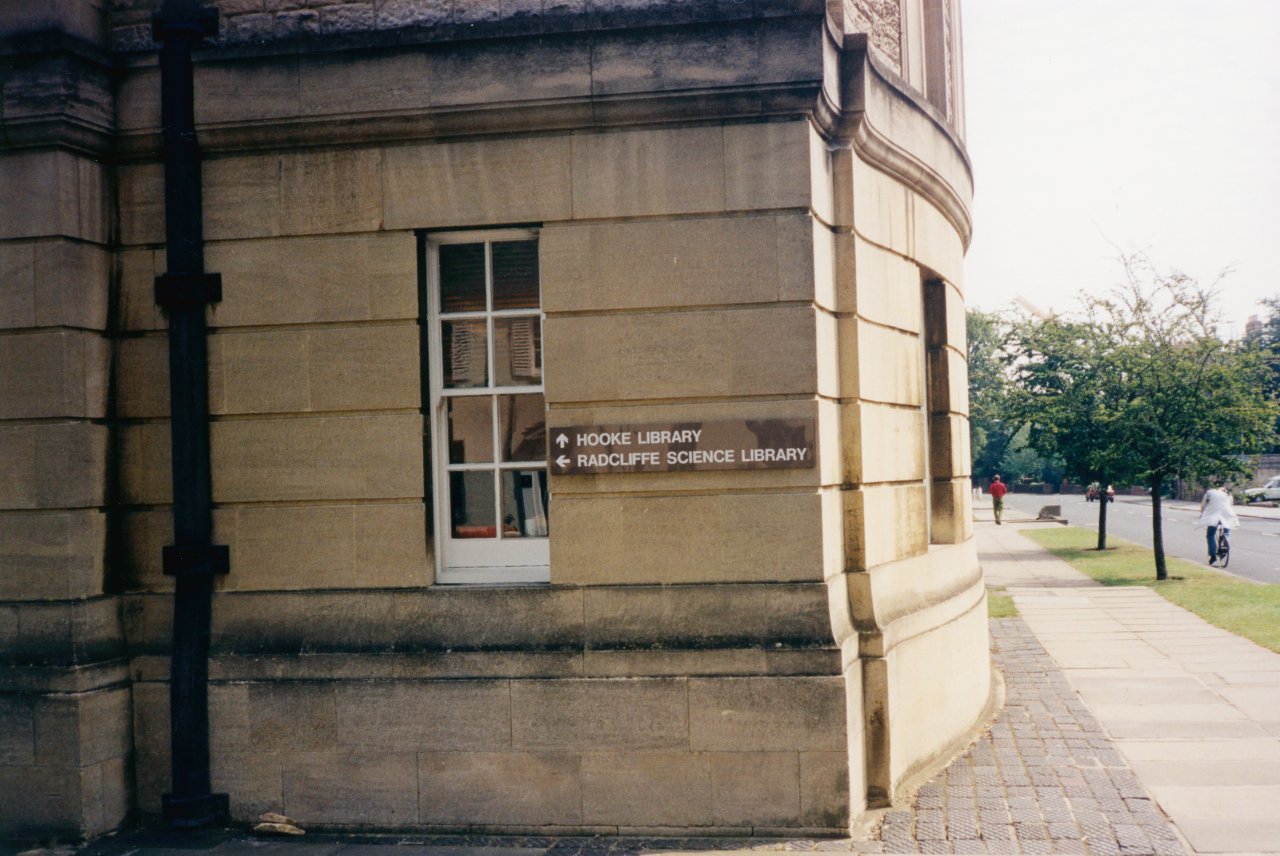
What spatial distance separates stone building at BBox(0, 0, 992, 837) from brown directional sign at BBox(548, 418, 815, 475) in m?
0.02

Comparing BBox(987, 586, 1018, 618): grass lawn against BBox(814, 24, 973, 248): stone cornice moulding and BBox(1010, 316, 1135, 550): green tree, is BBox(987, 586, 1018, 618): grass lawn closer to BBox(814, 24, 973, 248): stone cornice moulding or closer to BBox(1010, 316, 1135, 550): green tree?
BBox(1010, 316, 1135, 550): green tree

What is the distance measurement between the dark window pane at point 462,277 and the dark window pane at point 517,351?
0.21m

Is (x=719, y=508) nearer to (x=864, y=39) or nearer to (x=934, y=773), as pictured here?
(x=934, y=773)

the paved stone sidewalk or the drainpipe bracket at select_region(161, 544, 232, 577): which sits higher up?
the drainpipe bracket at select_region(161, 544, 232, 577)

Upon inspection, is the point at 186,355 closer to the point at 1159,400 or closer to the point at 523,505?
the point at 523,505

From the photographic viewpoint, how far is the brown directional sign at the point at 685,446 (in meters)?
6.31

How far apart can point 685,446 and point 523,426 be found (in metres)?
1.10

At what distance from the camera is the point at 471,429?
22.7 ft

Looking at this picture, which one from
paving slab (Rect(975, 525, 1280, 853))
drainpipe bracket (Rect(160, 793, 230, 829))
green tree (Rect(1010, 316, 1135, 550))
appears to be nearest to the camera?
drainpipe bracket (Rect(160, 793, 230, 829))

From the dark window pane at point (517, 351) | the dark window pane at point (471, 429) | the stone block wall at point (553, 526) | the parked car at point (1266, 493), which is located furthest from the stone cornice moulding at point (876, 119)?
the parked car at point (1266, 493)

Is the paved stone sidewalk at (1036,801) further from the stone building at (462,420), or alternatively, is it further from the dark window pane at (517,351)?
the dark window pane at (517,351)

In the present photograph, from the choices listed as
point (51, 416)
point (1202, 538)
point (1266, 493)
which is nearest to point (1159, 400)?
point (1202, 538)

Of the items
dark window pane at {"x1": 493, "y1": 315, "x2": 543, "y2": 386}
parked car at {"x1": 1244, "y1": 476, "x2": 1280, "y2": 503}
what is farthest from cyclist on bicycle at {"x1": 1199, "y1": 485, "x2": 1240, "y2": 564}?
parked car at {"x1": 1244, "y1": 476, "x2": 1280, "y2": 503}

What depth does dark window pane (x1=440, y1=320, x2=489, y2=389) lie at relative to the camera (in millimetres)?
6906
